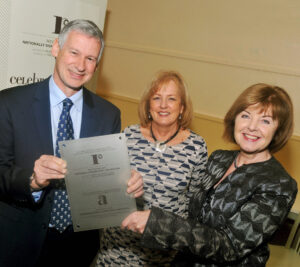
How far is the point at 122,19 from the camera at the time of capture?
18.1 feet

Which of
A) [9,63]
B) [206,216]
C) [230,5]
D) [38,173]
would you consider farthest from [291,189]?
[230,5]

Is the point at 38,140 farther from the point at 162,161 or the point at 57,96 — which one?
the point at 162,161

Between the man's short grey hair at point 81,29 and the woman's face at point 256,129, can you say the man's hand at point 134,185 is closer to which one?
the woman's face at point 256,129

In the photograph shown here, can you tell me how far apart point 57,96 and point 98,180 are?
1.96 ft

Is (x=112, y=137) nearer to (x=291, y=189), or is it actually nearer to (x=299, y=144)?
(x=291, y=189)

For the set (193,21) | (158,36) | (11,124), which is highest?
(193,21)

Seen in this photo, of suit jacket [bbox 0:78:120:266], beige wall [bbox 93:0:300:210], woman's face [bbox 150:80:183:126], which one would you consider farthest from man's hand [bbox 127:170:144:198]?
beige wall [bbox 93:0:300:210]

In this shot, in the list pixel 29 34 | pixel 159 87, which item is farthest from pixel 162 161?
pixel 29 34

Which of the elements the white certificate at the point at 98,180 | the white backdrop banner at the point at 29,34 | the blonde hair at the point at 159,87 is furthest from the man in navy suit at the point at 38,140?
the white backdrop banner at the point at 29,34

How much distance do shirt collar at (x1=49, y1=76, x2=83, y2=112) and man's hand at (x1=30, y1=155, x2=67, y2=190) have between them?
44 centimetres

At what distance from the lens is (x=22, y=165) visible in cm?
180

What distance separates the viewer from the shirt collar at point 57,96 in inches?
74.8

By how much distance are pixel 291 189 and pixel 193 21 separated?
12.8ft

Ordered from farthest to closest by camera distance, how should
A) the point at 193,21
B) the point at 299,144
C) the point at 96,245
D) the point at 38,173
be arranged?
the point at 193,21
the point at 299,144
the point at 96,245
the point at 38,173
